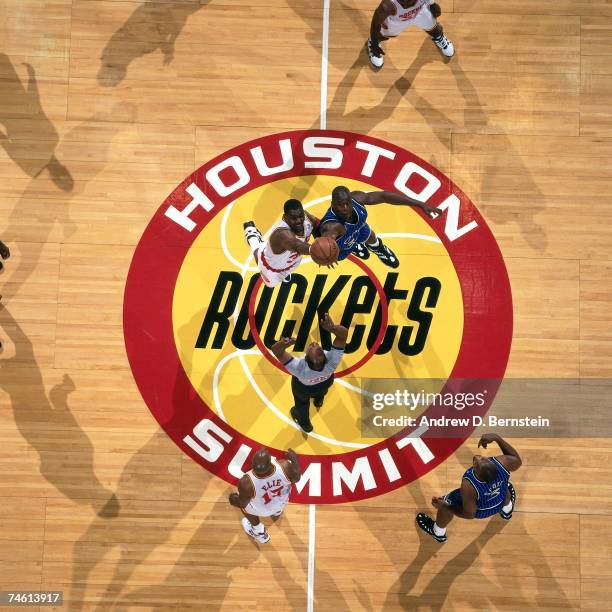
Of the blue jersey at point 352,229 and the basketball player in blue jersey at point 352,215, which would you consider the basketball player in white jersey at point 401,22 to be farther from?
the blue jersey at point 352,229

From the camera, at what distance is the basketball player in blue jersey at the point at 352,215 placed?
866 centimetres

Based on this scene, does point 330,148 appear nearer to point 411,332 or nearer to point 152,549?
point 411,332

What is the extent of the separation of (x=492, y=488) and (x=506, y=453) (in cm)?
49

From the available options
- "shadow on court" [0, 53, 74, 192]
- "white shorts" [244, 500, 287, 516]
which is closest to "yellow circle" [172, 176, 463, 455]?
"white shorts" [244, 500, 287, 516]

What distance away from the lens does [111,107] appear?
408 inches

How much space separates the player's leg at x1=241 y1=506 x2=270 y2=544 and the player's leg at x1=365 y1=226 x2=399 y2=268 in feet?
11.6

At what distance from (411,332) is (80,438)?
4408mm

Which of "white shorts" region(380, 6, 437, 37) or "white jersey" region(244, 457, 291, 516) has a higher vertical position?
"white shorts" region(380, 6, 437, 37)

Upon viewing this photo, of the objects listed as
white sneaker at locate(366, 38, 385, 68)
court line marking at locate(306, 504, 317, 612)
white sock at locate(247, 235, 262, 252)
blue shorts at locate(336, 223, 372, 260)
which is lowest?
court line marking at locate(306, 504, 317, 612)

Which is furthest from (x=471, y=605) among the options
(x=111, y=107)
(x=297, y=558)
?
(x=111, y=107)

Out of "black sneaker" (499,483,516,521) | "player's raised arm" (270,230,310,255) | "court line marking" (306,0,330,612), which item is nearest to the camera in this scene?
"player's raised arm" (270,230,310,255)

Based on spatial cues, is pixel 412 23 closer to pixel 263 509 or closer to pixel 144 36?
pixel 144 36

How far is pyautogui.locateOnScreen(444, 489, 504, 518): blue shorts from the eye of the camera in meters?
9.21

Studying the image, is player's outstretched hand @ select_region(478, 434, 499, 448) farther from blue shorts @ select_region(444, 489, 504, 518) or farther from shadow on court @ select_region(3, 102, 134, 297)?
shadow on court @ select_region(3, 102, 134, 297)
